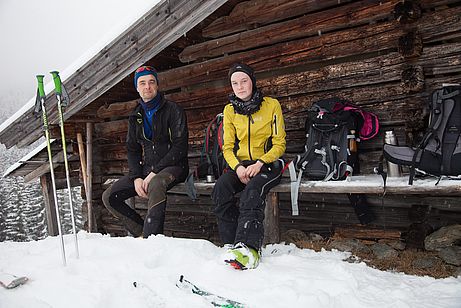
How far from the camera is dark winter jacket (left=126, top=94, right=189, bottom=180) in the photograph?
441 cm

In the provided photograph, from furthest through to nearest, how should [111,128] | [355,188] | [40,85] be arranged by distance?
[111,128] < [355,188] < [40,85]

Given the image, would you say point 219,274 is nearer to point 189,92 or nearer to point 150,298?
point 150,298

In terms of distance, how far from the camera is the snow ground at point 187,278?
7.50 ft

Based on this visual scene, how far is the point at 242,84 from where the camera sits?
377 centimetres

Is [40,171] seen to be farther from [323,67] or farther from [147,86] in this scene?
[323,67]

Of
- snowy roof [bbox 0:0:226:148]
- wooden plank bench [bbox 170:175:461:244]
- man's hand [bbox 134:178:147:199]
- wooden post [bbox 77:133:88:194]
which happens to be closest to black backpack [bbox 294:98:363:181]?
wooden plank bench [bbox 170:175:461:244]

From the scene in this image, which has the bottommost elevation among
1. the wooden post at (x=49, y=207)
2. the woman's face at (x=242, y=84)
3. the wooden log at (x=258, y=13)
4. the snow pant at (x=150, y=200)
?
the wooden post at (x=49, y=207)

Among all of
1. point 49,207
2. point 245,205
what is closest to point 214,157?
point 245,205

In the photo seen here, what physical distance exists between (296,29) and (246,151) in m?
2.26

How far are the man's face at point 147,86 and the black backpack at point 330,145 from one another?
198cm

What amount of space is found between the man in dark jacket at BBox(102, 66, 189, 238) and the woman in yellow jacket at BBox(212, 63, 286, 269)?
0.75 metres

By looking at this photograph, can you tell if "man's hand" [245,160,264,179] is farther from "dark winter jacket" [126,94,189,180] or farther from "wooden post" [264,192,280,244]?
"dark winter jacket" [126,94,189,180]

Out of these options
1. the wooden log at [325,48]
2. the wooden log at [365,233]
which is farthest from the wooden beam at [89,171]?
the wooden log at [365,233]

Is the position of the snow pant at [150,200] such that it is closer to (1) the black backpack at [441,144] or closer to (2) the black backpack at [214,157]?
(2) the black backpack at [214,157]
